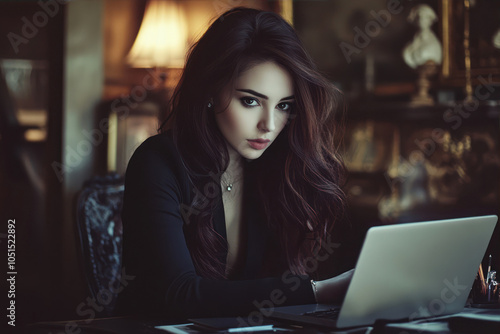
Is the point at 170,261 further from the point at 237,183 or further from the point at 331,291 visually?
the point at 237,183

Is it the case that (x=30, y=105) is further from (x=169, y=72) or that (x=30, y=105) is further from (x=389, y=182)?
(x=389, y=182)

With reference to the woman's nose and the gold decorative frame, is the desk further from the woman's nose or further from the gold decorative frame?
the gold decorative frame

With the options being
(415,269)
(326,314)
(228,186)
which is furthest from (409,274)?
(228,186)

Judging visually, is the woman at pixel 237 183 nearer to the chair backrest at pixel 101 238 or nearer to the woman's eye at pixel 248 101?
the woman's eye at pixel 248 101

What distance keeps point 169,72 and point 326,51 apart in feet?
3.76

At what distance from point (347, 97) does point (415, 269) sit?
114 inches

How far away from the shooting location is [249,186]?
1.95m

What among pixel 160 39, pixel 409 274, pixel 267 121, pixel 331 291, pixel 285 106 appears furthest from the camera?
pixel 160 39

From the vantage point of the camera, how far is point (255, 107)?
1.65 m

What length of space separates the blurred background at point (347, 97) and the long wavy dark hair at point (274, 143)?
173 centimetres

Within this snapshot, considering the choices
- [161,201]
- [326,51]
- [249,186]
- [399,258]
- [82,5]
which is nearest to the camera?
[399,258]

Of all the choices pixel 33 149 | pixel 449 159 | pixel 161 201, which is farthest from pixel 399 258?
pixel 33 149

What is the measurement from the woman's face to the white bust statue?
7.18 feet

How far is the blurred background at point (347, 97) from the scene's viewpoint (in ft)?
11.3
